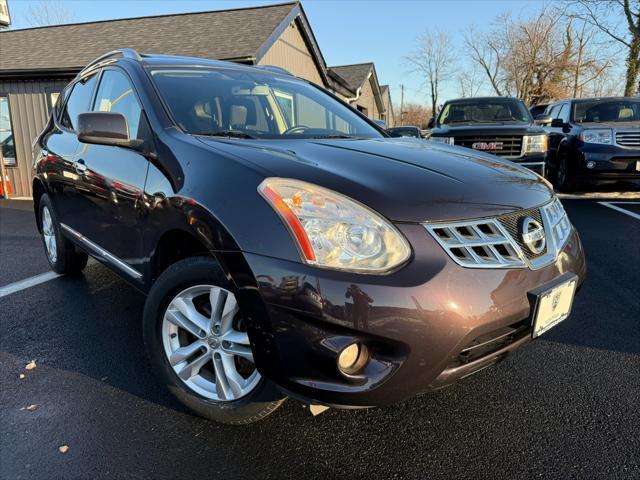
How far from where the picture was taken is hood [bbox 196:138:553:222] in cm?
170

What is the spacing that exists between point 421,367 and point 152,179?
1495 millimetres

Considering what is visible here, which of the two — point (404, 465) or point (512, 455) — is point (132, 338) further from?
point (512, 455)

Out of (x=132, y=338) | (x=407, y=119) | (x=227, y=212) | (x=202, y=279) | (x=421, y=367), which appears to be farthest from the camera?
(x=407, y=119)

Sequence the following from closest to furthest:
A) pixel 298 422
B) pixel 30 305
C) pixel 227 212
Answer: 1. pixel 227 212
2. pixel 298 422
3. pixel 30 305

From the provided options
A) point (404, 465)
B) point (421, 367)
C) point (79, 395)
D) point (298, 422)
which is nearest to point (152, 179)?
point (79, 395)

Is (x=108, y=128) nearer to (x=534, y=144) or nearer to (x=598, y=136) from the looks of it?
(x=534, y=144)

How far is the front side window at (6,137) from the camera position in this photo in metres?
10.9

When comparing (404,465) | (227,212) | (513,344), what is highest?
(227,212)

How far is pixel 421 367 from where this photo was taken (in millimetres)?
1586

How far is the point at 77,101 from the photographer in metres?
3.69

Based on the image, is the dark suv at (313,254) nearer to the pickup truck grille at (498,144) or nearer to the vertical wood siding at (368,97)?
the pickup truck grille at (498,144)

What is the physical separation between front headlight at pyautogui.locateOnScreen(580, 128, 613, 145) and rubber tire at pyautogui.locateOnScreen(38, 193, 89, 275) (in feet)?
25.1

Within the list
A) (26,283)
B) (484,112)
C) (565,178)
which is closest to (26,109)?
(26,283)

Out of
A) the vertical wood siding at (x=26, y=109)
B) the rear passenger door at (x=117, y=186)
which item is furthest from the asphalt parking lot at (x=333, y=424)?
the vertical wood siding at (x=26, y=109)
